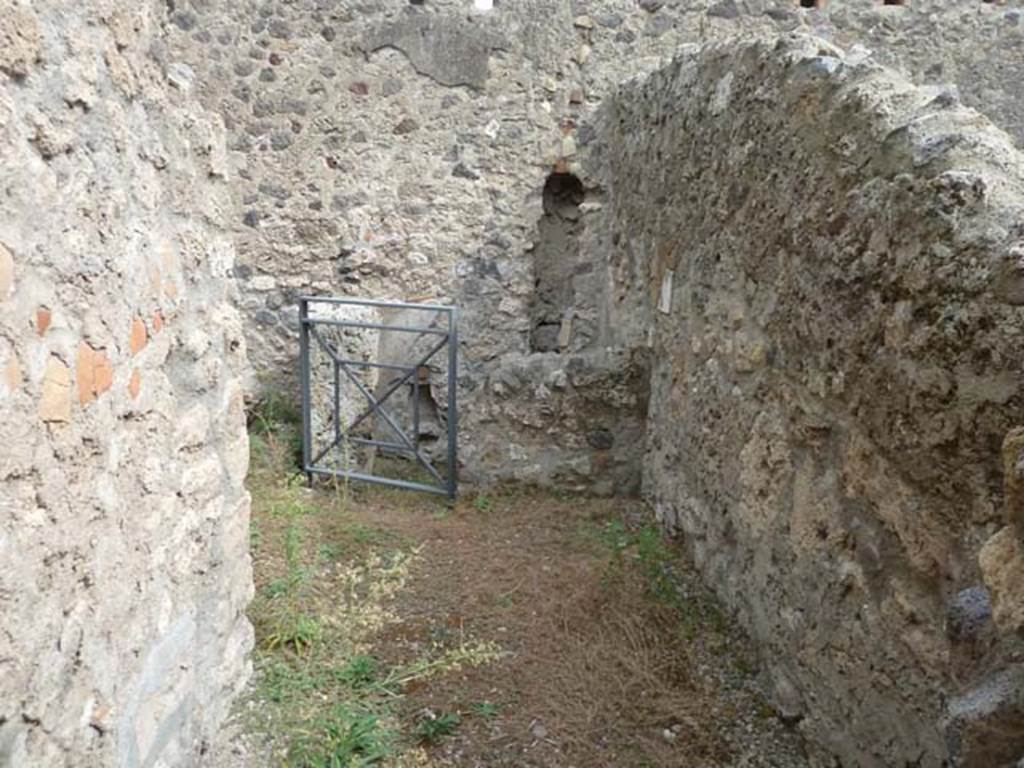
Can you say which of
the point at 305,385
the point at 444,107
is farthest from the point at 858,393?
the point at 444,107

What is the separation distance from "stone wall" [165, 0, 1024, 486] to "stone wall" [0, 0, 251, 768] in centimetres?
311

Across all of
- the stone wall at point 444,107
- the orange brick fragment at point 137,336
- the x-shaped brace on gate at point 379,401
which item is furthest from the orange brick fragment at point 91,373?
the stone wall at point 444,107

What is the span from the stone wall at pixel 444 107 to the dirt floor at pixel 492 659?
1988 mm

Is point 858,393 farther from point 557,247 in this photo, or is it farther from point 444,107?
point 444,107

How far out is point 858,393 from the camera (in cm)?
196

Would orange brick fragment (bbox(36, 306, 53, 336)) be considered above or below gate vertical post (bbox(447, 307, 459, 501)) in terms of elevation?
above

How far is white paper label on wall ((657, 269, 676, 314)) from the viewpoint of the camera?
3.60 metres

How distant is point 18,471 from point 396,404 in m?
4.39

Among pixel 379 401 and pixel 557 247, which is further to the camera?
pixel 557 247

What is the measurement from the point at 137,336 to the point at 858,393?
5.29 ft

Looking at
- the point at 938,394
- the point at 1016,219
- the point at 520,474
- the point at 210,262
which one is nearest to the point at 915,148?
the point at 1016,219

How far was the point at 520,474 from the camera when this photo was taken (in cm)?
425

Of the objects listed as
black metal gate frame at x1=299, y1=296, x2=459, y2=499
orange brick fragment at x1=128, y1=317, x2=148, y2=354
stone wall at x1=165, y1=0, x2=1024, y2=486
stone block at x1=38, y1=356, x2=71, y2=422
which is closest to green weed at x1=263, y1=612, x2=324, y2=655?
orange brick fragment at x1=128, y1=317, x2=148, y2=354

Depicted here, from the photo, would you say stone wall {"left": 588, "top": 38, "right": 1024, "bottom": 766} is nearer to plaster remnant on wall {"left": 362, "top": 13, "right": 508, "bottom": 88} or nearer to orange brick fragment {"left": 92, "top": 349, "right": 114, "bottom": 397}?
orange brick fragment {"left": 92, "top": 349, "right": 114, "bottom": 397}
